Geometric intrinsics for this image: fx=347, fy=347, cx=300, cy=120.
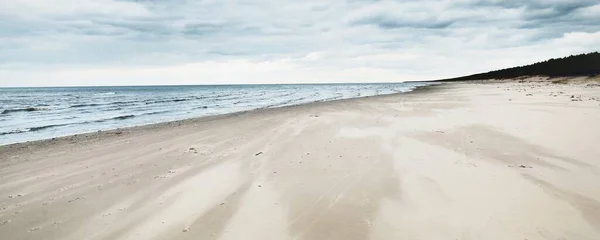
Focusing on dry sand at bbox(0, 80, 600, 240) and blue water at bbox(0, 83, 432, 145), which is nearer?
dry sand at bbox(0, 80, 600, 240)

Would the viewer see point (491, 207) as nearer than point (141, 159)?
Yes

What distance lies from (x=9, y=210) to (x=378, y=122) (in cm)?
1035

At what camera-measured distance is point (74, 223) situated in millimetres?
4316

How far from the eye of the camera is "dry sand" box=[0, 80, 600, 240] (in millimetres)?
3877

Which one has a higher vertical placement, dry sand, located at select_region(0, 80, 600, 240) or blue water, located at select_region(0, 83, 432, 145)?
dry sand, located at select_region(0, 80, 600, 240)

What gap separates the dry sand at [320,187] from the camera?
388cm

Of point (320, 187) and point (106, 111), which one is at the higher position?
point (320, 187)

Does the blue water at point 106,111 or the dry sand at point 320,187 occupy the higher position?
the dry sand at point 320,187

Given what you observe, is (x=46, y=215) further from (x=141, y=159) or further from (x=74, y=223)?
(x=141, y=159)

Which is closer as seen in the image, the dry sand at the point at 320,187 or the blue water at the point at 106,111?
the dry sand at the point at 320,187

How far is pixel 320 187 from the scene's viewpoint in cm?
527

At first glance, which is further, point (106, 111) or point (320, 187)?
point (106, 111)

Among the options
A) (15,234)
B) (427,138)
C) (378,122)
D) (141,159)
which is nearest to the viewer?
(15,234)

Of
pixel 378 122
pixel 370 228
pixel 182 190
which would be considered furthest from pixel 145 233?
pixel 378 122
